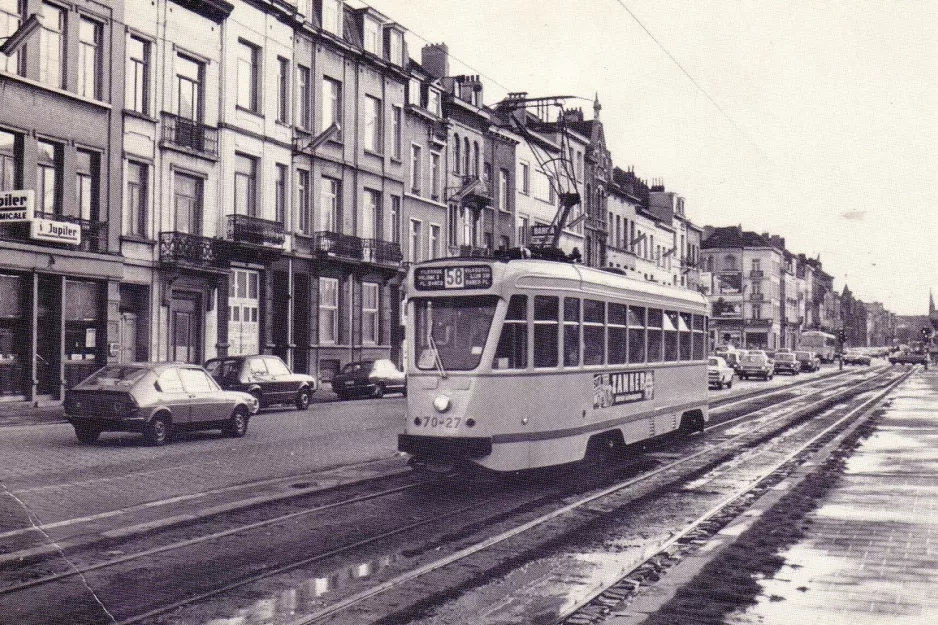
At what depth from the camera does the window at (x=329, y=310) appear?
3925cm

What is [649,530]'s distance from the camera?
10.3 m

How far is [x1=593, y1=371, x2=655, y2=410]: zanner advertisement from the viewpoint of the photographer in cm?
1470

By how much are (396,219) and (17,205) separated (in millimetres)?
21250

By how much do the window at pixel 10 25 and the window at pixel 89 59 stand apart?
206 cm

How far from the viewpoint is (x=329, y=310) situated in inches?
1571

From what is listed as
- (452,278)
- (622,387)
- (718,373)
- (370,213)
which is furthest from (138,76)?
(718,373)

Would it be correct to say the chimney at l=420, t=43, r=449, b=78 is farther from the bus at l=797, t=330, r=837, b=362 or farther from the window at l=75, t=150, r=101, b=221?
the bus at l=797, t=330, r=837, b=362

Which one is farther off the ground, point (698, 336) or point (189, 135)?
point (189, 135)

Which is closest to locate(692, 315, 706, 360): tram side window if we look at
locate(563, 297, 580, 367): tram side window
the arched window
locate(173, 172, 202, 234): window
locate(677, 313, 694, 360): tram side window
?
locate(677, 313, 694, 360): tram side window

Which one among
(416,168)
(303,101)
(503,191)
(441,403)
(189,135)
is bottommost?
(441,403)

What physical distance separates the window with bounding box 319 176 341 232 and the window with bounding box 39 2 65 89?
42.5 ft

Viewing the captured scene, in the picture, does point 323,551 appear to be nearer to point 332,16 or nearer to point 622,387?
point 622,387

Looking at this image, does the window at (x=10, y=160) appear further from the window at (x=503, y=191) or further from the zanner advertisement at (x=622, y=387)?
the window at (x=503, y=191)

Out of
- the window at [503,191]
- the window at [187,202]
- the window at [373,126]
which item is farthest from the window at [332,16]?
the window at [503,191]
